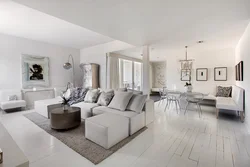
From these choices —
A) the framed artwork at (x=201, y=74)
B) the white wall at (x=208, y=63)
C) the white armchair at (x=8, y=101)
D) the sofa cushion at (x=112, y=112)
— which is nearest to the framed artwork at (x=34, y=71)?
the white armchair at (x=8, y=101)

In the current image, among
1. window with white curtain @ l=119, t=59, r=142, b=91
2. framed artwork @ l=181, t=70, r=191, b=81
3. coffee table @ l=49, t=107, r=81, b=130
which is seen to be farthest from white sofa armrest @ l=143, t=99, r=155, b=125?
framed artwork @ l=181, t=70, r=191, b=81

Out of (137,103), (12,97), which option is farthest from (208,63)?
(12,97)

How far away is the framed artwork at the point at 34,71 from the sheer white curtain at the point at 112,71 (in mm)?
2788

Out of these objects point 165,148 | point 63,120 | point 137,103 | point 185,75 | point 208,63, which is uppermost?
point 208,63

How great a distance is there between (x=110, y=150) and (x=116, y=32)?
270 centimetres

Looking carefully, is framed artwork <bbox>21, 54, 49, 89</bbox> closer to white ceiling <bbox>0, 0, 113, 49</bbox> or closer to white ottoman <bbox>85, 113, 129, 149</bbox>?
white ceiling <bbox>0, 0, 113, 49</bbox>

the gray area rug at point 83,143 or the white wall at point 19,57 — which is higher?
the white wall at point 19,57

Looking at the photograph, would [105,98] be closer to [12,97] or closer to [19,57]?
[12,97]

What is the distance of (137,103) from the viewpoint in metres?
2.94

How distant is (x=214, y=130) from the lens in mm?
2797

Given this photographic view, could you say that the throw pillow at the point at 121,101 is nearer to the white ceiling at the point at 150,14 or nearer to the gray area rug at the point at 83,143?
the gray area rug at the point at 83,143

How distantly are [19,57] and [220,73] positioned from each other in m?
8.35

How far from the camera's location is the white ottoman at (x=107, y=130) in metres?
2.04

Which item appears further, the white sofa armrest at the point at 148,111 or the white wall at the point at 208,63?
the white wall at the point at 208,63
